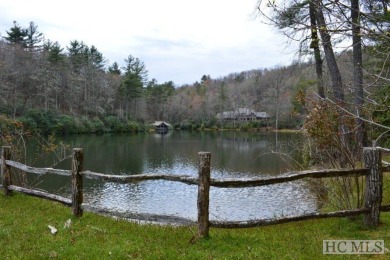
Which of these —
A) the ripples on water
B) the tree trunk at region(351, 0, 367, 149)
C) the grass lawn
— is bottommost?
the ripples on water

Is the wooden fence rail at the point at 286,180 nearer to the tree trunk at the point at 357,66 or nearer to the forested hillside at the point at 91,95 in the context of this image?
the tree trunk at the point at 357,66

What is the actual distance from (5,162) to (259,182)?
22.6 feet

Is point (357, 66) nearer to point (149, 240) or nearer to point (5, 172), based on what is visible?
point (149, 240)

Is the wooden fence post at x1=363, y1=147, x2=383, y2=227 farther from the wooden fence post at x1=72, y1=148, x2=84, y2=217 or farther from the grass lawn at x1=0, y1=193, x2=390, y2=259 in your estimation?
the wooden fence post at x1=72, y1=148, x2=84, y2=217

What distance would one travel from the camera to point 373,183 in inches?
243

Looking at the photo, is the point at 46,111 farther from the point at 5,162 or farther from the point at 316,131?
the point at 316,131

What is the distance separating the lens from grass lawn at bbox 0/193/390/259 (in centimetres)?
527

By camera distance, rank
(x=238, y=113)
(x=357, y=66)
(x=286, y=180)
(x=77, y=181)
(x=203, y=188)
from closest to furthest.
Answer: (x=203, y=188)
(x=286, y=180)
(x=357, y=66)
(x=77, y=181)
(x=238, y=113)

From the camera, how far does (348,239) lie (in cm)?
588

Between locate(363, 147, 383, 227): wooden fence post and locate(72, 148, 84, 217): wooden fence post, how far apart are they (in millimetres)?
5502

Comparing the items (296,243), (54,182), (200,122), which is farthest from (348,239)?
(200,122)

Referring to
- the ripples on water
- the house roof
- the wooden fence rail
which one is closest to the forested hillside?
the house roof

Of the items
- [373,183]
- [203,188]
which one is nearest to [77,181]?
[203,188]

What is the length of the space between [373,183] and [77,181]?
18.5ft
